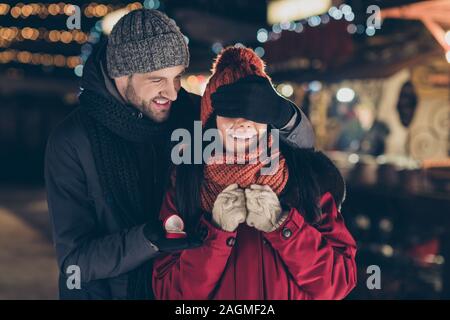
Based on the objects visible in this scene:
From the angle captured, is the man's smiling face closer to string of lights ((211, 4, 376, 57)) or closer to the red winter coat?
the red winter coat

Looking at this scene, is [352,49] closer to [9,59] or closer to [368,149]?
[368,149]

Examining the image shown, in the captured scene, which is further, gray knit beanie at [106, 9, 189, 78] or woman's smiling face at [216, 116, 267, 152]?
gray knit beanie at [106, 9, 189, 78]

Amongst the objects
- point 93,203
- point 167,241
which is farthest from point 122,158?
point 167,241

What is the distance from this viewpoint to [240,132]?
1.98 m

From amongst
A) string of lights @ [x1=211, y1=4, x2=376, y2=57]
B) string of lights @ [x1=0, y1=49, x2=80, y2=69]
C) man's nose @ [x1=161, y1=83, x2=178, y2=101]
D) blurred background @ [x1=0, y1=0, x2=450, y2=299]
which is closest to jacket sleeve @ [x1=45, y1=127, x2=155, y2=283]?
man's nose @ [x1=161, y1=83, x2=178, y2=101]

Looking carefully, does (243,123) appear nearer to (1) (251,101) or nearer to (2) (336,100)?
(1) (251,101)

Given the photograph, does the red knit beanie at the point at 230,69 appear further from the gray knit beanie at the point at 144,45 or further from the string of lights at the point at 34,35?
the string of lights at the point at 34,35

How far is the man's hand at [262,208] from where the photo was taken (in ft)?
6.37

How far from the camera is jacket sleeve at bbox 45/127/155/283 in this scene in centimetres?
Answer: 203

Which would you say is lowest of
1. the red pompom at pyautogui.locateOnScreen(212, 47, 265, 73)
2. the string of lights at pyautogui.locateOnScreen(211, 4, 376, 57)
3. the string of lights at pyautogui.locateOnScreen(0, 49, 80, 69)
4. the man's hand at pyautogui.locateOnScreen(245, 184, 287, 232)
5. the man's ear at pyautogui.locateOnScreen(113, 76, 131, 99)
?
the man's hand at pyautogui.locateOnScreen(245, 184, 287, 232)

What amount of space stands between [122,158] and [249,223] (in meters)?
0.50

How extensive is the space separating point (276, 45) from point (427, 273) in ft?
23.5

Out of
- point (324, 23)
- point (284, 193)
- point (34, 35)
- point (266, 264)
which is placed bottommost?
point (266, 264)
